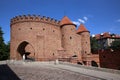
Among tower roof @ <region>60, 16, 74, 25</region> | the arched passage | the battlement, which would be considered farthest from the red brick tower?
the arched passage

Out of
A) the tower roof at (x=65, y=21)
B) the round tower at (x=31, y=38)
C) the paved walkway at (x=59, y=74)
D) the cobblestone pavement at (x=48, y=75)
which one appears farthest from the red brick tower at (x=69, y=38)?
the cobblestone pavement at (x=48, y=75)

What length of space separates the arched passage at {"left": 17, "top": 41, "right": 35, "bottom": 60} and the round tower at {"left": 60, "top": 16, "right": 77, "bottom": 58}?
6.36 m

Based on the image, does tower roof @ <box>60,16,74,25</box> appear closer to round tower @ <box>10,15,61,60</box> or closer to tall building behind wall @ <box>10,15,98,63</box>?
tall building behind wall @ <box>10,15,98,63</box>

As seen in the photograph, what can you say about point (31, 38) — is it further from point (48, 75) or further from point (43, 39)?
point (48, 75)

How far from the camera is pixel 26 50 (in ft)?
96.8

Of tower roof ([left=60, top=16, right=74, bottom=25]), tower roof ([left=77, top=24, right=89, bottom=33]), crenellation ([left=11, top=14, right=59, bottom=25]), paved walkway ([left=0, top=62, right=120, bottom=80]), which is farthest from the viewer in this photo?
tower roof ([left=77, top=24, right=89, bottom=33])

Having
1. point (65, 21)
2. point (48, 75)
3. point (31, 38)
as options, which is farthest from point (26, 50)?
point (48, 75)

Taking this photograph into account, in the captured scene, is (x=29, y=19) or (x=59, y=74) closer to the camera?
(x=59, y=74)

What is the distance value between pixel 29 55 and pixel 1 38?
44.6ft

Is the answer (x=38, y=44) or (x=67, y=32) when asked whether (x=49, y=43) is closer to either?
(x=38, y=44)

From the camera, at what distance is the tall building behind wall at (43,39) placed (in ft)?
91.2

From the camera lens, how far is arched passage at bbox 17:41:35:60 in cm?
2832

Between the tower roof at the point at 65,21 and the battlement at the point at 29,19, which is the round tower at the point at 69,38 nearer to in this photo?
the tower roof at the point at 65,21

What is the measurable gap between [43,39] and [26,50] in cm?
412
